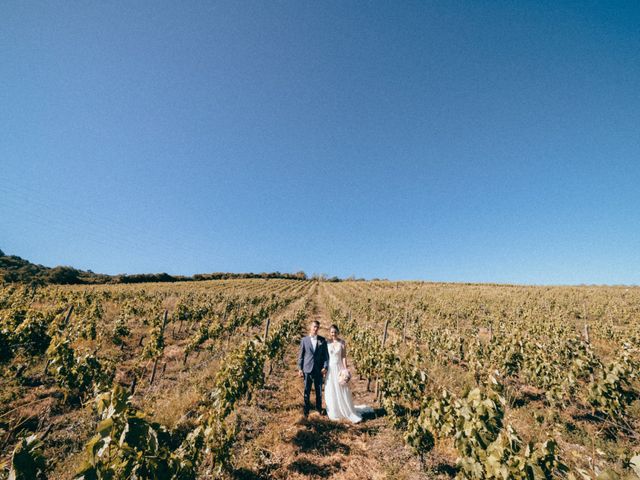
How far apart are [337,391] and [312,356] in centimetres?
104

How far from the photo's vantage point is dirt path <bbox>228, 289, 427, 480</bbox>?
443 cm

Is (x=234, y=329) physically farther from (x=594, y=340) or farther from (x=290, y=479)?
(x=594, y=340)

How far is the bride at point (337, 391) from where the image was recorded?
6.09 metres

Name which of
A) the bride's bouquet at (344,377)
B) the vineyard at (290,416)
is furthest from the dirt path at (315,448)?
the bride's bouquet at (344,377)

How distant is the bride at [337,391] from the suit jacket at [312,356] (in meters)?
0.22

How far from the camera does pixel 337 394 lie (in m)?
6.11

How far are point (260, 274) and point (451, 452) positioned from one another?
7356 cm

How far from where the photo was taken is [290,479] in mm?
4227

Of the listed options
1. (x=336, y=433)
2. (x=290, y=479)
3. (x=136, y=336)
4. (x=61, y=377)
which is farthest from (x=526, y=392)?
(x=136, y=336)

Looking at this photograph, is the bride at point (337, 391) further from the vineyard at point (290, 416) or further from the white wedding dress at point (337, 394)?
the vineyard at point (290, 416)

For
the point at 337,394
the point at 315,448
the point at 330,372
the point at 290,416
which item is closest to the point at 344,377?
the point at 330,372

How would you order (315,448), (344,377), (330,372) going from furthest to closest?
(330,372) < (344,377) < (315,448)

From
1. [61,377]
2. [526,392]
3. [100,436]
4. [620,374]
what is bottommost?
[526,392]

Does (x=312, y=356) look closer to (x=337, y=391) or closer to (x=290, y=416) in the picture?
(x=337, y=391)
